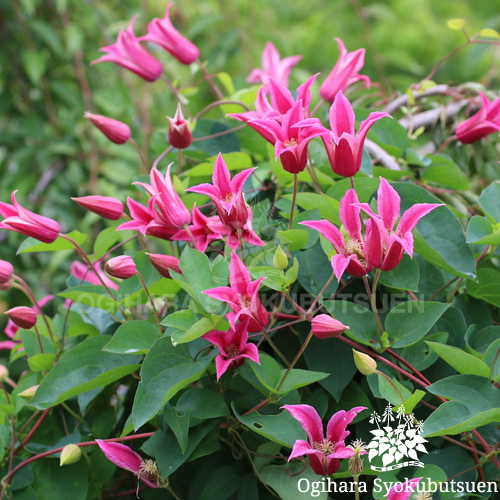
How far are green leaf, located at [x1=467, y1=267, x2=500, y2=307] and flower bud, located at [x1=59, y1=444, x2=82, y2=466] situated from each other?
0.36 metres

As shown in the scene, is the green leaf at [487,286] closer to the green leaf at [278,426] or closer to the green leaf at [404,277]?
the green leaf at [404,277]

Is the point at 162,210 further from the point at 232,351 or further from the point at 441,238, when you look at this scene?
the point at 441,238

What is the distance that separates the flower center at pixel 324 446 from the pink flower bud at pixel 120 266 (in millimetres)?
198

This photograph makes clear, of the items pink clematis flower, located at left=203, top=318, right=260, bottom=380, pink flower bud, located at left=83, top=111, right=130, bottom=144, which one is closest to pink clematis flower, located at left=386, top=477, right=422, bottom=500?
pink clematis flower, located at left=203, top=318, right=260, bottom=380

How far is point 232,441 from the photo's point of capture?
518 mm

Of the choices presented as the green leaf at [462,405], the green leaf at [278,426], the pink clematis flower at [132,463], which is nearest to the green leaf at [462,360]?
the green leaf at [462,405]

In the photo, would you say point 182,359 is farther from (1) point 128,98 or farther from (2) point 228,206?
(1) point 128,98

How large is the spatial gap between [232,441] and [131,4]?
5.52 feet

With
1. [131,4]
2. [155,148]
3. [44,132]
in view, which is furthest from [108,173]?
[155,148]

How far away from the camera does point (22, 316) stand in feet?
1.74

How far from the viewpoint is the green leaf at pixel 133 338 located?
470 mm

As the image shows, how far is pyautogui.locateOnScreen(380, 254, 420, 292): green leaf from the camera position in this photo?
500 millimetres

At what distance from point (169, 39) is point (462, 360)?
520mm

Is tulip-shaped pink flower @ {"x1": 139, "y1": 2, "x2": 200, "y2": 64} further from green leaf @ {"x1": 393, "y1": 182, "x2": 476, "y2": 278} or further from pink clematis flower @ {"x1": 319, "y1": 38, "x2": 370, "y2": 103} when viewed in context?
green leaf @ {"x1": 393, "y1": 182, "x2": 476, "y2": 278}
